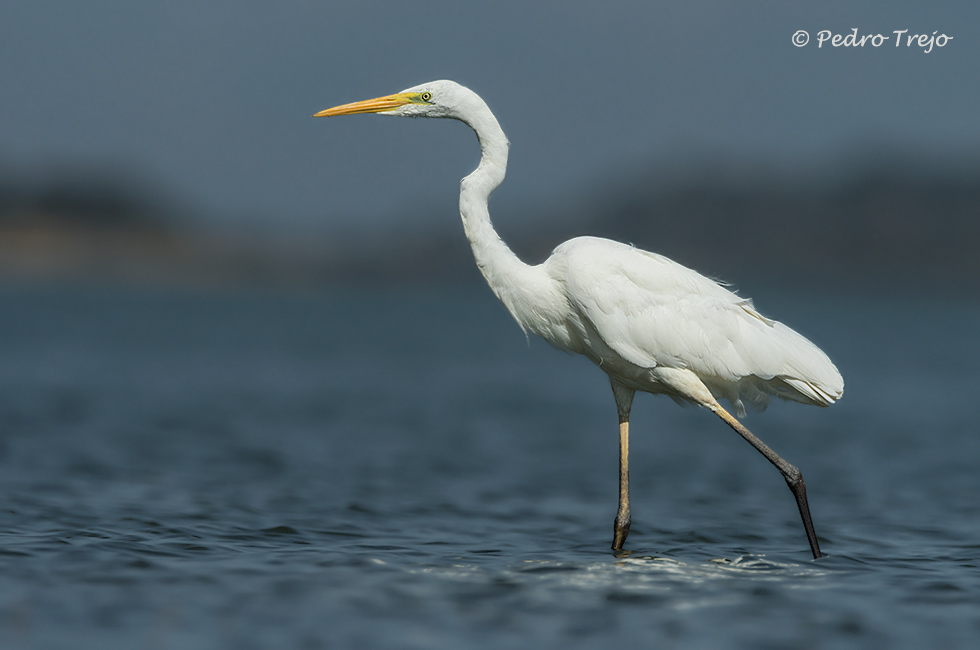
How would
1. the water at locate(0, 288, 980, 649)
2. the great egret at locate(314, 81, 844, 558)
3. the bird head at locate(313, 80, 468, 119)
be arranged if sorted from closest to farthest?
the water at locate(0, 288, 980, 649) → the great egret at locate(314, 81, 844, 558) → the bird head at locate(313, 80, 468, 119)

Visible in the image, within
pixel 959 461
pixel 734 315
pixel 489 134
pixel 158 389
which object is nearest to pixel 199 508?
pixel 489 134

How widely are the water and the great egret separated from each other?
1.39 meters

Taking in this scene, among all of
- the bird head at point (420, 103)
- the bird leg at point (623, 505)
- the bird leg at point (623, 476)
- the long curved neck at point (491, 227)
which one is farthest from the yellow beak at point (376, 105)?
the bird leg at point (623, 505)

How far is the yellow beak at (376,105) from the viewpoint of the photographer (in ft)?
25.9

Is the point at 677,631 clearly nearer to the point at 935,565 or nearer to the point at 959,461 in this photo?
Answer: the point at 935,565

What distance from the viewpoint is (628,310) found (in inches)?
A: 294

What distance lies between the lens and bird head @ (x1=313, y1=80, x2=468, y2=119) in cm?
777

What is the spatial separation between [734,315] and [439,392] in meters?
20.1

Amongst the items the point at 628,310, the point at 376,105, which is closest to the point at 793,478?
the point at 628,310

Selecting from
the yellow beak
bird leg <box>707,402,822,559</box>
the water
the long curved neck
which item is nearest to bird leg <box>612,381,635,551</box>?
the water

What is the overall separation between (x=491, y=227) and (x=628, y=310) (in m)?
1.19

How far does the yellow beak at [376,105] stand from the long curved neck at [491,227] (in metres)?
0.54

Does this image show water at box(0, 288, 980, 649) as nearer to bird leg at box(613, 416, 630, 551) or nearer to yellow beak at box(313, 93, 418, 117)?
bird leg at box(613, 416, 630, 551)

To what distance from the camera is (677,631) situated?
596 centimetres
